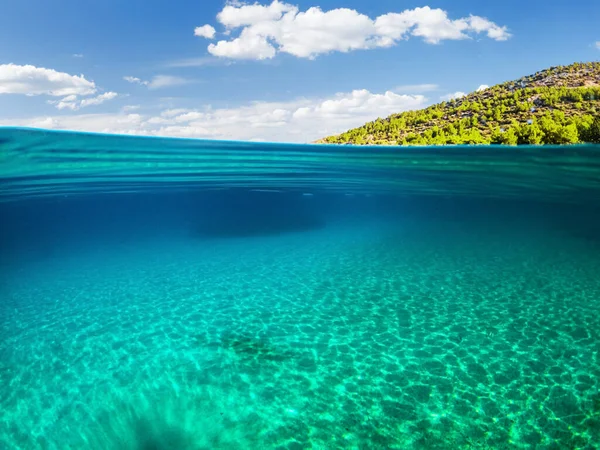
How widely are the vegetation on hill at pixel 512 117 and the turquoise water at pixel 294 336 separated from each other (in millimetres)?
1282

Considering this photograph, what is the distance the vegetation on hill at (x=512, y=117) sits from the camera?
19.2 metres

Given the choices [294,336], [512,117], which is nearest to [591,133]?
[512,117]

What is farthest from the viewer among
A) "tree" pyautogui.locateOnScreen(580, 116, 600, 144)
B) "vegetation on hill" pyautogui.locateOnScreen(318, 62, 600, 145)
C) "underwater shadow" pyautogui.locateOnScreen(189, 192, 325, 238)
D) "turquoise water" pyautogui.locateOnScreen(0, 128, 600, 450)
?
"underwater shadow" pyautogui.locateOnScreen(189, 192, 325, 238)

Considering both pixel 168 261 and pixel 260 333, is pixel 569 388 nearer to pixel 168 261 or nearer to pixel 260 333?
pixel 260 333

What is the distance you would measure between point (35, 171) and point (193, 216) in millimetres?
37805

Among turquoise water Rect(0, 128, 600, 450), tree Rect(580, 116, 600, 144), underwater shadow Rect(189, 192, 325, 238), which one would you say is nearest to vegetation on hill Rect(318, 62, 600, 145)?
tree Rect(580, 116, 600, 144)

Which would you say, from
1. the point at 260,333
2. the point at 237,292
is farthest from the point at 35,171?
the point at 260,333

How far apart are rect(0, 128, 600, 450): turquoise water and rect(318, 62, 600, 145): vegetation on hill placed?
4.21ft

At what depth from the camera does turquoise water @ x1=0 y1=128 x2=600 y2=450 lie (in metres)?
5.13

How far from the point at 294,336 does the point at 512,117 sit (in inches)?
956

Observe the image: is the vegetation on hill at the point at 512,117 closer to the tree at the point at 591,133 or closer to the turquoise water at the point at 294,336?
the tree at the point at 591,133

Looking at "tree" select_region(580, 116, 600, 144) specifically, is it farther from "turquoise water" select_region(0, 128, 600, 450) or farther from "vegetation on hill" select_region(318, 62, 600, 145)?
"turquoise water" select_region(0, 128, 600, 450)

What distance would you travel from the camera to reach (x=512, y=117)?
25109 millimetres

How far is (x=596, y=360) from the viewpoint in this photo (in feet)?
21.3
